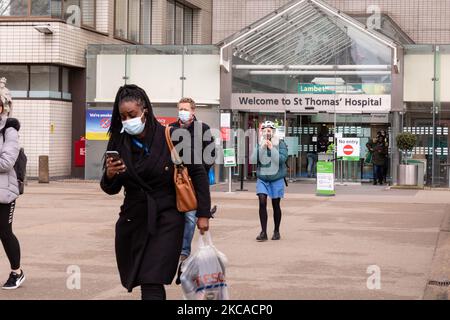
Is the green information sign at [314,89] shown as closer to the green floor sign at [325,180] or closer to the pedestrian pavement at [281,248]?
the green floor sign at [325,180]

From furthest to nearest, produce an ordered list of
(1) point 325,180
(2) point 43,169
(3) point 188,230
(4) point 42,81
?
(4) point 42,81
(2) point 43,169
(1) point 325,180
(3) point 188,230

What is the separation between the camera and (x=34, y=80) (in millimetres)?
26391

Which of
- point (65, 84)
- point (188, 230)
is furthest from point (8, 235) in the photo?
point (65, 84)

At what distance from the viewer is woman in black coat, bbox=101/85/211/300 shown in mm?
5406

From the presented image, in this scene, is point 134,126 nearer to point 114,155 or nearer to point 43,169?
point 114,155

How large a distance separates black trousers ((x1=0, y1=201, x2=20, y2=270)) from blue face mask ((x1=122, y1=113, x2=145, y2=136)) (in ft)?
8.91

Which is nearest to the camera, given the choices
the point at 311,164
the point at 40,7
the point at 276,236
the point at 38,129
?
the point at 276,236

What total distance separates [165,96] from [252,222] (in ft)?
41.8

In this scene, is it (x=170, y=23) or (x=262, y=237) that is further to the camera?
(x=170, y=23)

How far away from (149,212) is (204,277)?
584 mm

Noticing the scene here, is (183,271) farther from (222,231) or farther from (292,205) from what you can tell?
(292,205)

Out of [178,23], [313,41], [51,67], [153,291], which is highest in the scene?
[178,23]

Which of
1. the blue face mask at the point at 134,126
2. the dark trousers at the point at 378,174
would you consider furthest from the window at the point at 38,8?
the blue face mask at the point at 134,126

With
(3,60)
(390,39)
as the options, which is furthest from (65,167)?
(390,39)
